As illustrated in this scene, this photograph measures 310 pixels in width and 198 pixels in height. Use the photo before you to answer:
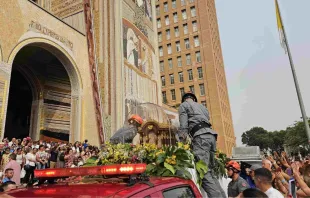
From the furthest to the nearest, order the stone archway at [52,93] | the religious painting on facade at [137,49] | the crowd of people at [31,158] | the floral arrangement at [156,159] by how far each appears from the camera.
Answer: the religious painting on facade at [137,49], the stone archway at [52,93], the crowd of people at [31,158], the floral arrangement at [156,159]

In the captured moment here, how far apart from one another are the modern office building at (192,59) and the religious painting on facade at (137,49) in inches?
705

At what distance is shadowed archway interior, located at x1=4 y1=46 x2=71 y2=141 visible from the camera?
17391mm

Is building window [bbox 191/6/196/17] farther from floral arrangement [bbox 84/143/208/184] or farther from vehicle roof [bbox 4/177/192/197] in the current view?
vehicle roof [bbox 4/177/192/197]

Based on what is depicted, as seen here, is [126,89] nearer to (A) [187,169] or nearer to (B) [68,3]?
(B) [68,3]

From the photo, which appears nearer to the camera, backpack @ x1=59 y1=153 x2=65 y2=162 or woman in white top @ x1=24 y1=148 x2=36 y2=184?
woman in white top @ x1=24 y1=148 x2=36 y2=184

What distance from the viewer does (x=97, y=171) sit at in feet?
6.79

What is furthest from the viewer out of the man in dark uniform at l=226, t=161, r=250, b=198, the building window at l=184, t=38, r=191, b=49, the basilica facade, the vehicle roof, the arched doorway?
the building window at l=184, t=38, r=191, b=49

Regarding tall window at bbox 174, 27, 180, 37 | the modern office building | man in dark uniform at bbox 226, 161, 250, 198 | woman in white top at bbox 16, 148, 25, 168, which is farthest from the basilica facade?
tall window at bbox 174, 27, 180, 37

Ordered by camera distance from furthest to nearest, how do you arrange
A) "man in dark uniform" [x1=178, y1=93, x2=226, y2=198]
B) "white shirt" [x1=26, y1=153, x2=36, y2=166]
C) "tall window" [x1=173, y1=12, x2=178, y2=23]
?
"tall window" [x1=173, y1=12, x2=178, y2=23] → "white shirt" [x1=26, y1=153, x2=36, y2=166] → "man in dark uniform" [x1=178, y1=93, x2=226, y2=198]

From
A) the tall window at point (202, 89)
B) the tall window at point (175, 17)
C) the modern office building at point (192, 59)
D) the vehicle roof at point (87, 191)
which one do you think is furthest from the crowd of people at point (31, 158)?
the tall window at point (175, 17)

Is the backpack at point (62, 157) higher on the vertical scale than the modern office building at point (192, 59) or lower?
lower

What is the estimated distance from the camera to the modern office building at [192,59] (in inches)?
1578

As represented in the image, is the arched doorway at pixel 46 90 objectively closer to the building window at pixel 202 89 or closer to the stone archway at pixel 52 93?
the stone archway at pixel 52 93

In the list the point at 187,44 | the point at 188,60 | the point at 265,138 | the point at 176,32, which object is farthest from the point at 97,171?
the point at 265,138
